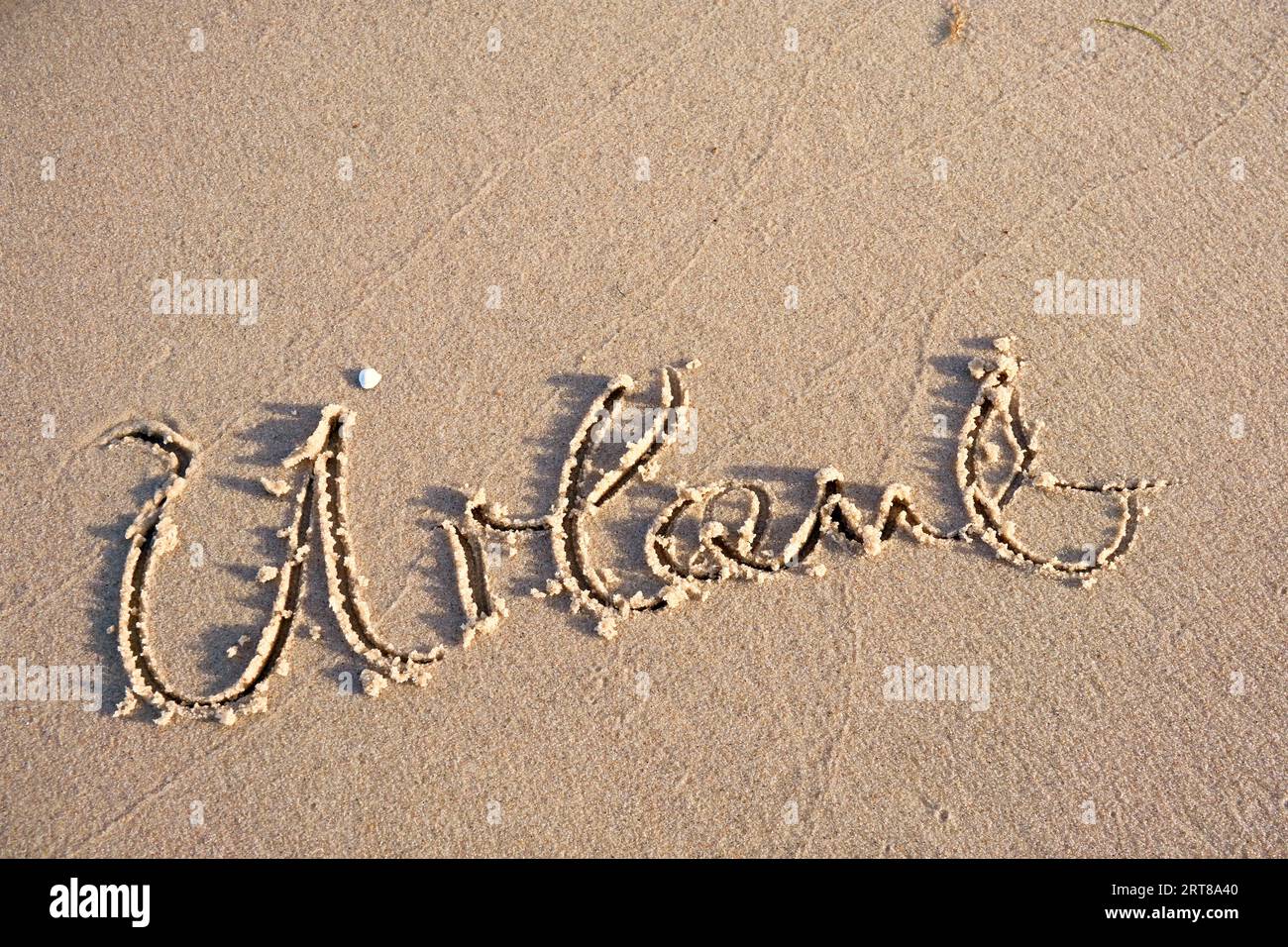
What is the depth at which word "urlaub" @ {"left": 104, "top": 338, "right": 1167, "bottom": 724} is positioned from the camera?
262 centimetres

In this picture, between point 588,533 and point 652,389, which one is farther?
point 652,389

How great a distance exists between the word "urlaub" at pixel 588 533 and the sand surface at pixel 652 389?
4 cm

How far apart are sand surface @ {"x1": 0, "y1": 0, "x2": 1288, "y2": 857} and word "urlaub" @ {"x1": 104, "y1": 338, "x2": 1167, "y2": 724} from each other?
0.14 feet

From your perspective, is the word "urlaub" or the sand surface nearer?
the sand surface

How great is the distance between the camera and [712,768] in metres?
2.49

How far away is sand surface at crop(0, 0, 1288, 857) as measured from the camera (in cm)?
248

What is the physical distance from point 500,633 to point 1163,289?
85.3 inches

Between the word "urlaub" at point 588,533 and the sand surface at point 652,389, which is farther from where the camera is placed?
the word "urlaub" at point 588,533

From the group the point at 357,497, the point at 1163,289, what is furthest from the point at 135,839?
the point at 1163,289

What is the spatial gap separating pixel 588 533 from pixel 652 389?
0.47 metres

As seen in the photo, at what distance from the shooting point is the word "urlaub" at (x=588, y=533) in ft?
8.59

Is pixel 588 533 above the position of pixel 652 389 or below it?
below

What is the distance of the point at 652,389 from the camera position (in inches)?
115
